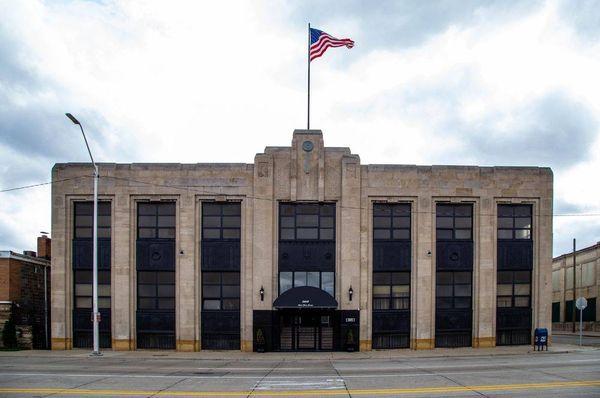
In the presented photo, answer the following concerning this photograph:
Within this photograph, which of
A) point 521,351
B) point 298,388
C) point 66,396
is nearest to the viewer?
point 66,396

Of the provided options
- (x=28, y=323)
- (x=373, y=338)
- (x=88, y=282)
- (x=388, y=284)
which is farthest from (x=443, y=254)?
(x=28, y=323)

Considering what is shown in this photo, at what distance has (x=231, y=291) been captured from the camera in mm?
29078

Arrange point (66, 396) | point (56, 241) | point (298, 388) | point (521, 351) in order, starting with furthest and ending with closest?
1. point (56, 241)
2. point (521, 351)
3. point (298, 388)
4. point (66, 396)

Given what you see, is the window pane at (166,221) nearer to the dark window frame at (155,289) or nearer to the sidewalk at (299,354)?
the dark window frame at (155,289)

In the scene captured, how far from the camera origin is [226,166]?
29234 mm

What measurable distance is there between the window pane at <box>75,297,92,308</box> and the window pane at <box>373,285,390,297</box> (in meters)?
16.4

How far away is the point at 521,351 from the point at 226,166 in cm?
1907

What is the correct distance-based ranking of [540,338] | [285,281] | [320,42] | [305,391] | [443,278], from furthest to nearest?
1. [443,278]
2. [320,42]
3. [285,281]
4. [540,338]
5. [305,391]

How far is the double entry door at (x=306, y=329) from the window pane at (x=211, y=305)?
365cm

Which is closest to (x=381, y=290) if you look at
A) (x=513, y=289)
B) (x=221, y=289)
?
(x=513, y=289)

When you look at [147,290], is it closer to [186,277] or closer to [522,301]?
[186,277]

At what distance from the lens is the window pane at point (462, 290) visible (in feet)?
97.7

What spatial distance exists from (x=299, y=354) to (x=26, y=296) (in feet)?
53.9

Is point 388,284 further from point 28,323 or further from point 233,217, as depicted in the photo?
point 28,323
